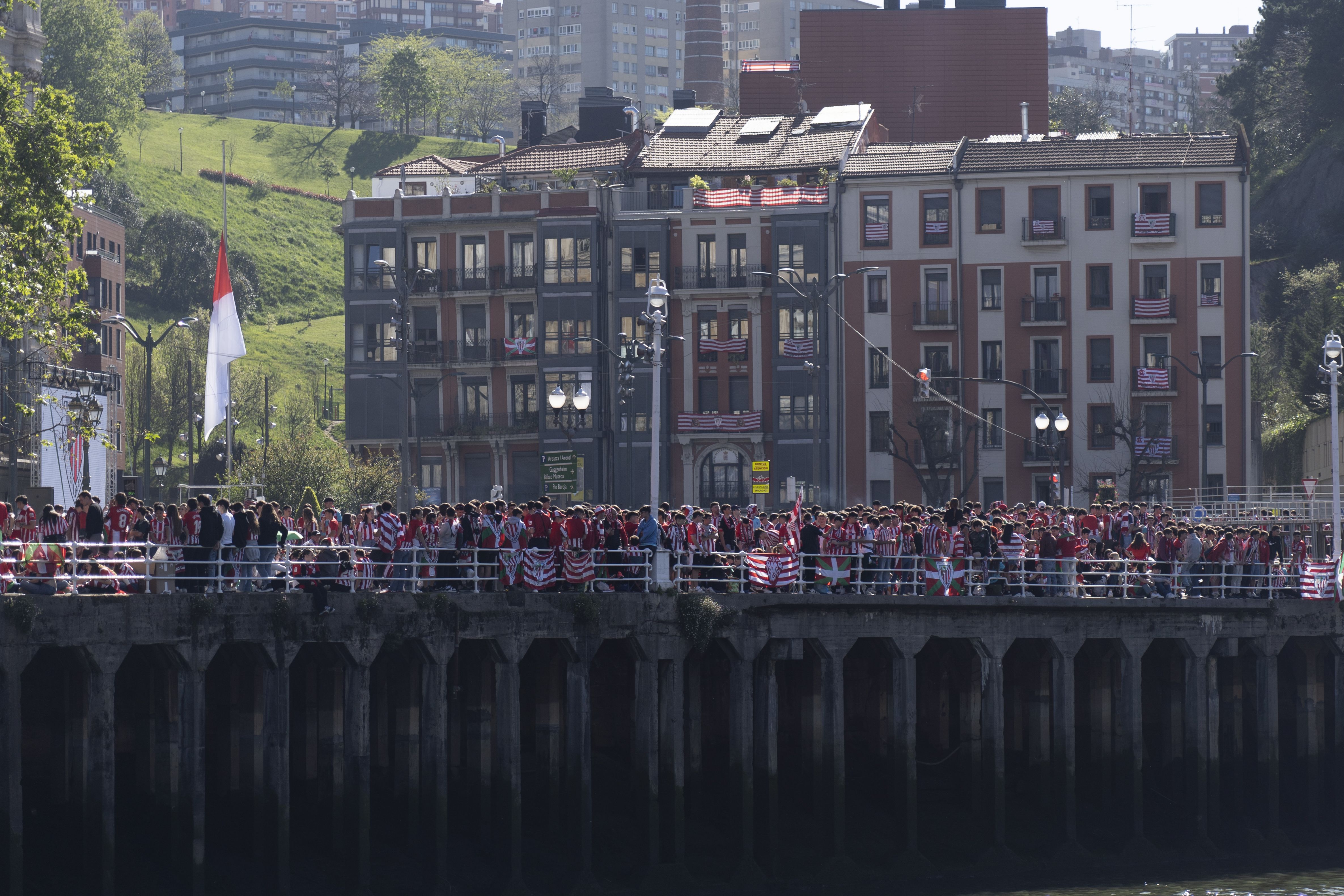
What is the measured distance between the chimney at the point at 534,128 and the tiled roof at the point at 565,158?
9156 mm

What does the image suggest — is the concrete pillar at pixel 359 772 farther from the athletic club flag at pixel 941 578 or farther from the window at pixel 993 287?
the window at pixel 993 287

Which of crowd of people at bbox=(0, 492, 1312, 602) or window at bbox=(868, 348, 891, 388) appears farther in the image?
window at bbox=(868, 348, 891, 388)

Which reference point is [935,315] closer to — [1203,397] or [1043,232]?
[1043,232]

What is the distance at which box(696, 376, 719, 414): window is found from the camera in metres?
84.4

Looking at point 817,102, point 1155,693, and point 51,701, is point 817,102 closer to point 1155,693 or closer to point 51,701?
point 1155,693

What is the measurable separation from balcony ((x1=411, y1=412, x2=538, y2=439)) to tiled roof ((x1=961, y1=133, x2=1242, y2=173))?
883 inches

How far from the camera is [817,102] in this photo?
101688mm

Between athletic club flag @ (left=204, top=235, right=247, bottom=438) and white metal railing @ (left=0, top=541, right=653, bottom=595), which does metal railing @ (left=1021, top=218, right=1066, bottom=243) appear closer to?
athletic club flag @ (left=204, top=235, right=247, bottom=438)

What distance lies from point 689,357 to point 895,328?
9414 mm

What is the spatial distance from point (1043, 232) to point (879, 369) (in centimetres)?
868

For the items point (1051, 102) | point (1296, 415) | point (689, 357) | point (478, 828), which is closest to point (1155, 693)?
point (478, 828)

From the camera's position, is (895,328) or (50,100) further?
(895,328)

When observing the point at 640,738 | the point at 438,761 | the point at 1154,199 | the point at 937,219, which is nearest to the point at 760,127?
the point at 937,219

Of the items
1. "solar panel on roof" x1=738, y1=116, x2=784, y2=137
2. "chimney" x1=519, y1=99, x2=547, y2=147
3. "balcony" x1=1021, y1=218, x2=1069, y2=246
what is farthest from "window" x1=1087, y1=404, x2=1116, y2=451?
"chimney" x1=519, y1=99, x2=547, y2=147
